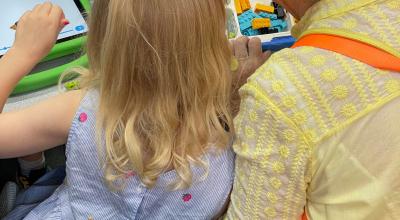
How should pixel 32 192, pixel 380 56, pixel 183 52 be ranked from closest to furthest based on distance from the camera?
1. pixel 380 56
2. pixel 183 52
3. pixel 32 192

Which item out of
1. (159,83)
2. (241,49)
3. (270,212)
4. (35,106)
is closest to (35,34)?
(35,106)

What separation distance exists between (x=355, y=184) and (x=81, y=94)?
407 millimetres

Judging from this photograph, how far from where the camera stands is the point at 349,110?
1.60 ft

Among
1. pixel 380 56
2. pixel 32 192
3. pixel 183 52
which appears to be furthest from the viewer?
pixel 32 192

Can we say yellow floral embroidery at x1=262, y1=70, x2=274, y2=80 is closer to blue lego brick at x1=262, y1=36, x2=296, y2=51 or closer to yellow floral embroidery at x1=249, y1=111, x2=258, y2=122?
yellow floral embroidery at x1=249, y1=111, x2=258, y2=122

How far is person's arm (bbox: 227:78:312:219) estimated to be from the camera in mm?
508

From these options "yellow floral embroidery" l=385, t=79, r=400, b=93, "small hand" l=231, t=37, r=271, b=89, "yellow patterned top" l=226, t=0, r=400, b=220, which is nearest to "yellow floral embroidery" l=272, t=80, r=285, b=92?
"yellow patterned top" l=226, t=0, r=400, b=220

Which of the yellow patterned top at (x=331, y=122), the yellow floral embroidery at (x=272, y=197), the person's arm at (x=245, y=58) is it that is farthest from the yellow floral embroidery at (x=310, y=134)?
the person's arm at (x=245, y=58)

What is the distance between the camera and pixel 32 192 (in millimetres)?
764

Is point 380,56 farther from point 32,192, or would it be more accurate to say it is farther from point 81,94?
point 32,192

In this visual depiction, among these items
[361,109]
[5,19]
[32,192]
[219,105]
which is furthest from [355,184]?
[5,19]

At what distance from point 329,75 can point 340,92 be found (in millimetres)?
24

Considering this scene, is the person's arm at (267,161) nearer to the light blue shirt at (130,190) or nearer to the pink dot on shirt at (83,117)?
the light blue shirt at (130,190)

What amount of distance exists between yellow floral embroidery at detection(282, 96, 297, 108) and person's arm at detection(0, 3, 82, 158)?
1.03 feet
